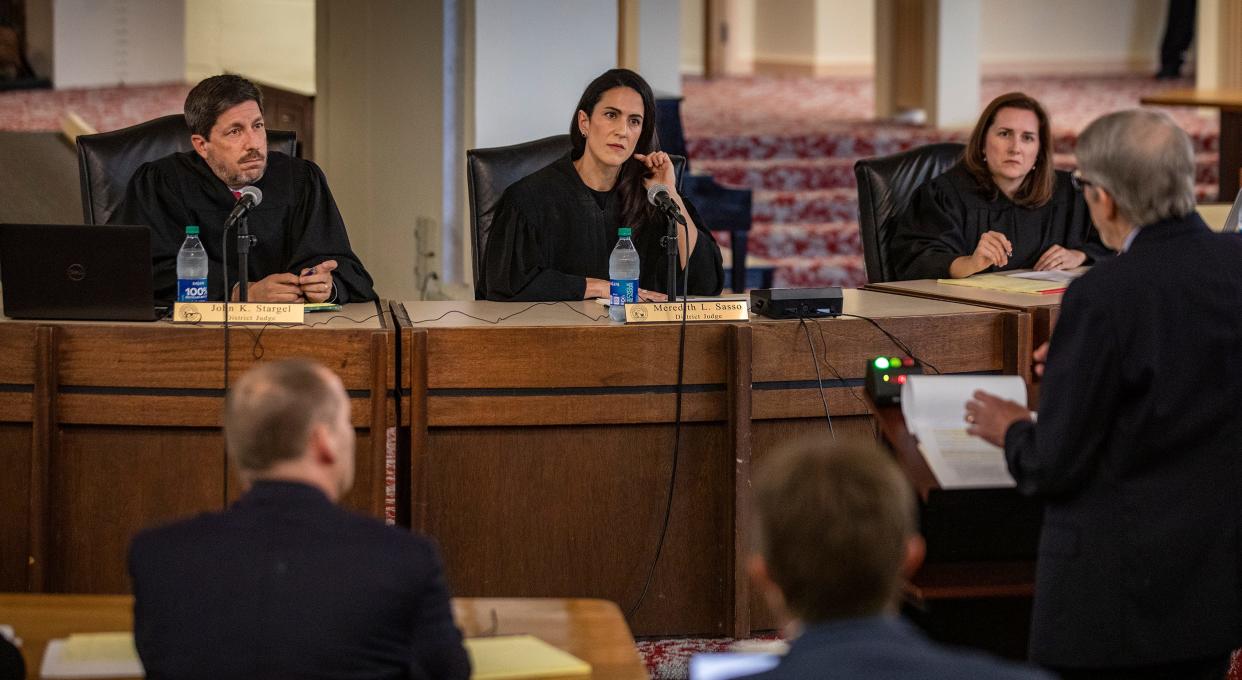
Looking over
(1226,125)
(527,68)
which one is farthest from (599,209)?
(1226,125)

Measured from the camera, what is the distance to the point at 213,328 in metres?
3.56

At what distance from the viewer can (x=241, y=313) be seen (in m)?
3.58

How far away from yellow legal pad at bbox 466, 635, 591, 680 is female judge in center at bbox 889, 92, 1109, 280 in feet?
8.60

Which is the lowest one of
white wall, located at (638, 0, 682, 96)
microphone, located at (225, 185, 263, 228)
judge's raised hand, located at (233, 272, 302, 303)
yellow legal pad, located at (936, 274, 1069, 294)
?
judge's raised hand, located at (233, 272, 302, 303)

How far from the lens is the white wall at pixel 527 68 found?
5824mm

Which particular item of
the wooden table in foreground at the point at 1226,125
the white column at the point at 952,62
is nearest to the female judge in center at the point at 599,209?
the wooden table in foreground at the point at 1226,125

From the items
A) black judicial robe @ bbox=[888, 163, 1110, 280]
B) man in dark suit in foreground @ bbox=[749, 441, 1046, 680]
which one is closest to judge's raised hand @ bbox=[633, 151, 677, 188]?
black judicial robe @ bbox=[888, 163, 1110, 280]

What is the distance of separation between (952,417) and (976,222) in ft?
7.40

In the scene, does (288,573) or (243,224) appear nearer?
(288,573)

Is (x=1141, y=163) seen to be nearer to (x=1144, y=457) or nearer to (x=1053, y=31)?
(x=1144, y=457)

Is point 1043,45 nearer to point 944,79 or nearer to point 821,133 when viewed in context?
point 944,79

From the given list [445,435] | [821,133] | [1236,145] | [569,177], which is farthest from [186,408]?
[821,133]

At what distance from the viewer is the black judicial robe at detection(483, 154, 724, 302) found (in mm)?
4453

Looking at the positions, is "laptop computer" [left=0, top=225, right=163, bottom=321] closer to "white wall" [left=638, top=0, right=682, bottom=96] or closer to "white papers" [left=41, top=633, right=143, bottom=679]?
"white papers" [left=41, top=633, right=143, bottom=679]
